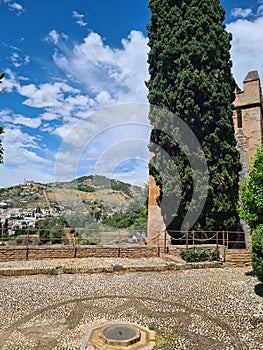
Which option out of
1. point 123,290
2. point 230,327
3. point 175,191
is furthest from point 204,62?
point 230,327

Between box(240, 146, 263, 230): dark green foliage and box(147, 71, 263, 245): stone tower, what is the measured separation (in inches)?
306

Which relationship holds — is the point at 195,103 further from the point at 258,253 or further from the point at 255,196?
the point at 258,253

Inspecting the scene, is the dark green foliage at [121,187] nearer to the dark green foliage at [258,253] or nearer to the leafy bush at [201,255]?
the leafy bush at [201,255]

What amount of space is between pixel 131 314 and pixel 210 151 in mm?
9731

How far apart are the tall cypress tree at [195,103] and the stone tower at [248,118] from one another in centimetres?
157

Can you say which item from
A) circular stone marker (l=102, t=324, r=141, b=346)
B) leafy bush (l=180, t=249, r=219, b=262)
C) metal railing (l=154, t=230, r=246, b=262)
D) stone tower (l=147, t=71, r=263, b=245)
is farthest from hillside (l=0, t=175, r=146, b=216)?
circular stone marker (l=102, t=324, r=141, b=346)

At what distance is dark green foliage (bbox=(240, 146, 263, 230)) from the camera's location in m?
7.41

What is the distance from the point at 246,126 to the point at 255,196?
9.41m

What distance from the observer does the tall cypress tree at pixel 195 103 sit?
518 inches

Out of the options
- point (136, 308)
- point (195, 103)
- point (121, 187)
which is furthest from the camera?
point (121, 187)

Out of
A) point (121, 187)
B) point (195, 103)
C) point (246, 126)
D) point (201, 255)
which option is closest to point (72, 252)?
point (201, 255)

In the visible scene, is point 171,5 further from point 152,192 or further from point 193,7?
point 152,192

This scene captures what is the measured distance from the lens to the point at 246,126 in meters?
15.8

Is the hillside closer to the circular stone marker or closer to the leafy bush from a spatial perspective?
the leafy bush
